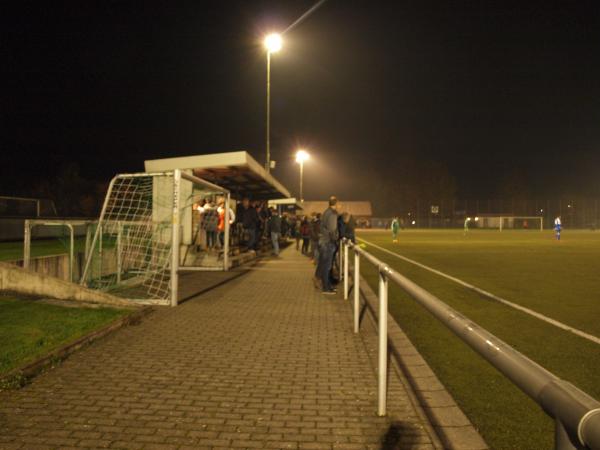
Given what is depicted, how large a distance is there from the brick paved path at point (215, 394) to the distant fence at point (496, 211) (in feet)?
273

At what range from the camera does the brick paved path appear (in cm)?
340

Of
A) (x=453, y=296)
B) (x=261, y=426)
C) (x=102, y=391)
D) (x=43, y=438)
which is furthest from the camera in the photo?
(x=453, y=296)

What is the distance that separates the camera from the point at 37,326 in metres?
6.20

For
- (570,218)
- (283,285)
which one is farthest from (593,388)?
(570,218)

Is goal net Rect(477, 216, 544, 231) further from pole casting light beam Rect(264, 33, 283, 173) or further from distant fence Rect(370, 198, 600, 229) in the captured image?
pole casting light beam Rect(264, 33, 283, 173)

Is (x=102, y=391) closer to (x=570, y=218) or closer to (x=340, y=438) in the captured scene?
(x=340, y=438)

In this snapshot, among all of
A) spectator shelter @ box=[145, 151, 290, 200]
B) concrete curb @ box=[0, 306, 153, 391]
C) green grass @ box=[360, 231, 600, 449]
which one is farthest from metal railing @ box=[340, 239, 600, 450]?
spectator shelter @ box=[145, 151, 290, 200]

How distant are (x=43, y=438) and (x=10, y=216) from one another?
946 inches

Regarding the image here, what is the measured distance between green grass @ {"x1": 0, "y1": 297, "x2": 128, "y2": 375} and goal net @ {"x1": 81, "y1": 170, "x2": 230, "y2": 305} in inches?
66.4

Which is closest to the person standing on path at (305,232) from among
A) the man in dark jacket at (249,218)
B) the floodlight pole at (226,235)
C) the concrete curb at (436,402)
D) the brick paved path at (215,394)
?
the man in dark jacket at (249,218)

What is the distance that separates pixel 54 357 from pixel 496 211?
105m

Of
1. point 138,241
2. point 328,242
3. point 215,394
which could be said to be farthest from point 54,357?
point 138,241

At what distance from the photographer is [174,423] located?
11.9ft

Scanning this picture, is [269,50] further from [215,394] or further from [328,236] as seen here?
[215,394]
